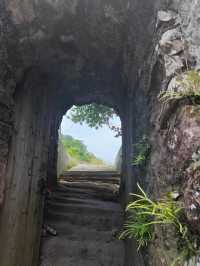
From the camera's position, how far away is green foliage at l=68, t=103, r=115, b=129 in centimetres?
573

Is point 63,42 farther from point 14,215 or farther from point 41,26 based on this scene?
point 14,215

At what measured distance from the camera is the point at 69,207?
363 centimetres

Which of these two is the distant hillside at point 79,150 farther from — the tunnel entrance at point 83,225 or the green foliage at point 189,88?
the green foliage at point 189,88

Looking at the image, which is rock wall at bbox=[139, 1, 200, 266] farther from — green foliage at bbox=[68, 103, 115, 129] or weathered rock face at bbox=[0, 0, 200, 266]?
green foliage at bbox=[68, 103, 115, 129]

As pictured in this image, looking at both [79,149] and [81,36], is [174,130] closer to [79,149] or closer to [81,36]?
[81,36]

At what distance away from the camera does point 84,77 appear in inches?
138

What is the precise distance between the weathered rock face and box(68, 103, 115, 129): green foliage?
1.99m

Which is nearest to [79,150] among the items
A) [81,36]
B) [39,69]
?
[39,69]

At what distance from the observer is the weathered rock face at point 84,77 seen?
1.34 m

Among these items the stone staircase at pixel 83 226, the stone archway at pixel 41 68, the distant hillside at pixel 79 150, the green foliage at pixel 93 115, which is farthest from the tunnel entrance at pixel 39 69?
the distant hillside at pixel 79 150

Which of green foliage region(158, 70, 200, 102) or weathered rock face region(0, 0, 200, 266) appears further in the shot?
weathered rock face region(0, 0, 200, 266)

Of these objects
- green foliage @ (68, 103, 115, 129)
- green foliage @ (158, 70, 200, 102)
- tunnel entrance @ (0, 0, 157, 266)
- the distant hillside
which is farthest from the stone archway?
the distant hillside

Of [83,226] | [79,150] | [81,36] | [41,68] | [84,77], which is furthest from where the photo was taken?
[79,150]

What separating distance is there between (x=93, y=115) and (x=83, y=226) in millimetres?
3047
